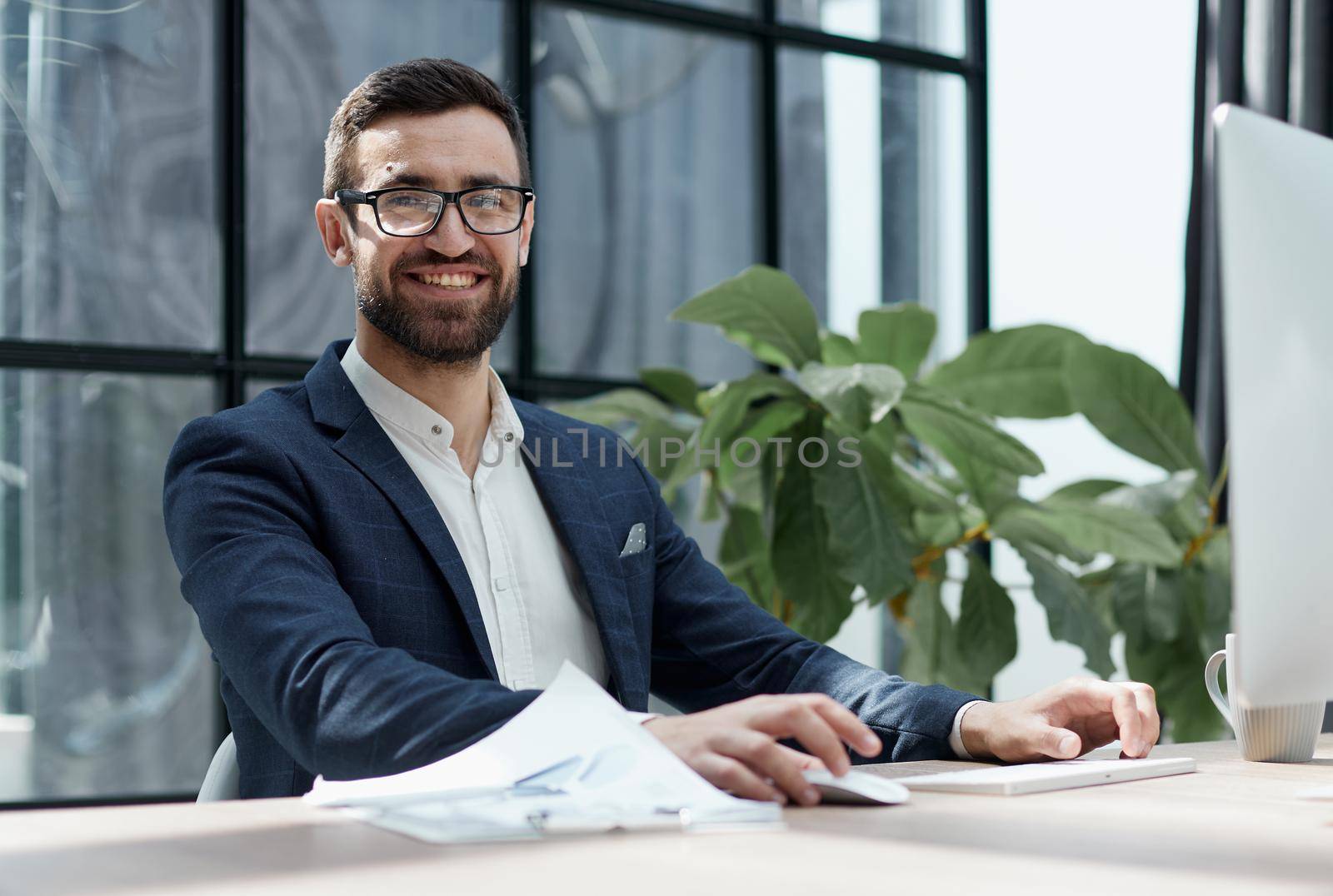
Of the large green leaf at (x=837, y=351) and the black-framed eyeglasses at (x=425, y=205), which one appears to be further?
the large green leaf at (x=837, y=351)

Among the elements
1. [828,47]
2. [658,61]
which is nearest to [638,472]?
[658,61]

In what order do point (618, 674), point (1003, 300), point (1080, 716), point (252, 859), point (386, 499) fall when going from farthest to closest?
point (1003, 300) → point (618, 674) → point (386, 499) → point (1080, 716) → point (252, 859)

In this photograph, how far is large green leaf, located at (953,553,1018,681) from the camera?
265 cm

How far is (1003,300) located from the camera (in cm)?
409

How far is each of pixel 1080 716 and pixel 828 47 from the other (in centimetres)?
290

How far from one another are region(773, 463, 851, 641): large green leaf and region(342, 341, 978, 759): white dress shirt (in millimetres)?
923

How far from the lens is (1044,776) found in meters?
1.06

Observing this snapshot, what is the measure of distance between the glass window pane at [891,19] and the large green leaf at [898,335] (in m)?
1.42

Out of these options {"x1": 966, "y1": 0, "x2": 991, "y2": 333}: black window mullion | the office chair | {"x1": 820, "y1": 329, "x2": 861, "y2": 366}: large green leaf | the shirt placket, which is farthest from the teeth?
{"x1": 966, "y1": 0, "x2": 991, "y2": 333}: black window mullion

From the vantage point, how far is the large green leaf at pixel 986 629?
2650 mm

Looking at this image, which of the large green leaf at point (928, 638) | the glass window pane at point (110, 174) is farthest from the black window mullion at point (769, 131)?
the glass window pane at point (110, 174)

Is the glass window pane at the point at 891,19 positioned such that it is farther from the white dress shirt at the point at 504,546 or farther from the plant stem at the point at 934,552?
the white dress shirt at the point at 504,546

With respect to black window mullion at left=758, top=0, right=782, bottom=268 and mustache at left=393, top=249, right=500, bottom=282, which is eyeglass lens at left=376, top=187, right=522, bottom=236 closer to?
mustache at left=393, top=249, right=500, bottom=282

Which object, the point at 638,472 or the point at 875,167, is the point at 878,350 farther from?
the point at 875,167
